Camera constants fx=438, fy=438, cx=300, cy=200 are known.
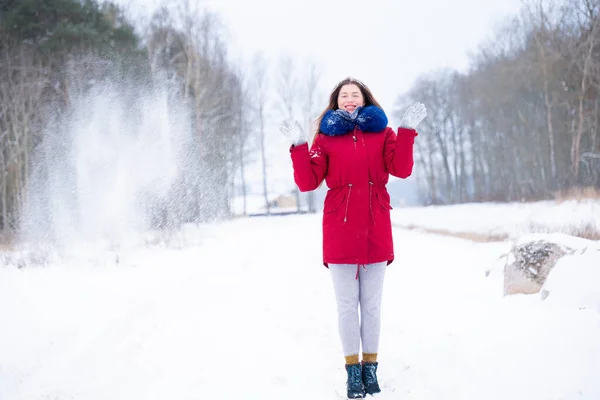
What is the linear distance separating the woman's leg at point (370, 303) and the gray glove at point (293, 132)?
2.94ft

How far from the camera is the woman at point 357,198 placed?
269 centimetres

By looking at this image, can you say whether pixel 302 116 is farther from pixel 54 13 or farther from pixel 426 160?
pixel 54 13

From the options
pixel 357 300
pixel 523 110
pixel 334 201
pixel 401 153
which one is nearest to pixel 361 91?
pixel 401 153

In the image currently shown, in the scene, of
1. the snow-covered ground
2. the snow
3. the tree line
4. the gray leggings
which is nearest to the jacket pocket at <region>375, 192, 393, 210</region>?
the gray leggings

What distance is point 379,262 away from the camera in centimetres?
276

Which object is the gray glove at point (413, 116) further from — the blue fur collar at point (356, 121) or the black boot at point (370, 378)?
the black boot at point (370, 378)

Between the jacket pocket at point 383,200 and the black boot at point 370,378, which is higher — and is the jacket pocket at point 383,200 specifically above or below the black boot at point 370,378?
above

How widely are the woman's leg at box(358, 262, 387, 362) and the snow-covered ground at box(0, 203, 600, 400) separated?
279mm

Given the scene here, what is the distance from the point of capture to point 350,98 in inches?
114

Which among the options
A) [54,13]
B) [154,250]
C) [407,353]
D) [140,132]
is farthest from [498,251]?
[54,13]

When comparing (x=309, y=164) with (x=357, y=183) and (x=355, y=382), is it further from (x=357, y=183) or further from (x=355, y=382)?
(x=355, y=382)

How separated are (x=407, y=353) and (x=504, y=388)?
3.06 feet

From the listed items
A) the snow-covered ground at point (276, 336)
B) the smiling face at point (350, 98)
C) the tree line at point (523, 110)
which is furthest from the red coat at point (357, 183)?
the tree line at point (523, 110)

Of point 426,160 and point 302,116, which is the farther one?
point 426,160
